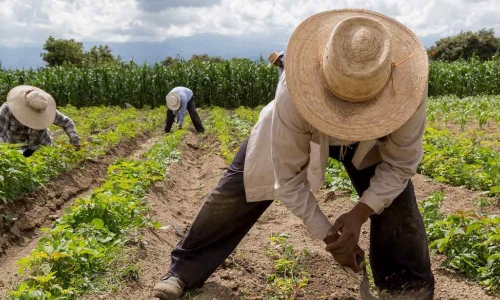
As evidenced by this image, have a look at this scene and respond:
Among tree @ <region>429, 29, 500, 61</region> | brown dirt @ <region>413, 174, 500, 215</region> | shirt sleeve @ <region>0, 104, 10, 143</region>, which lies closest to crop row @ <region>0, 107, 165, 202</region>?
shirt sleeve @ <region>0, 104, 10, 143</region>

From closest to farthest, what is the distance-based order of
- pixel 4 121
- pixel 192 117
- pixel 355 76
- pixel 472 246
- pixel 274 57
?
pixel 355 76 < pixel 472 246 < pixel 4 121 < pixel 274 57 < pixel 192 117

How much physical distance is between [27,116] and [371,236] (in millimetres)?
4334

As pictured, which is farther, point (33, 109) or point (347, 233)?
point (33, 109)

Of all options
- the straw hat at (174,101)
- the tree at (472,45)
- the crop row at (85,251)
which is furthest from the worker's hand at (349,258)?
the tree at (472,45)

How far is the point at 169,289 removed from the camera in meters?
3.09

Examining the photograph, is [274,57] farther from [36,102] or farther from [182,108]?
[182,108]

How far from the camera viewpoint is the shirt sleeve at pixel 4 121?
5870 millimetres

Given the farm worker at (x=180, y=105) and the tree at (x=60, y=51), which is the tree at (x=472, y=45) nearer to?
the tree at (x=60, y=51)

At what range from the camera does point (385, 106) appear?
6.82ft

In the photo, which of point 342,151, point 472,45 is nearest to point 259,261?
point 342,151

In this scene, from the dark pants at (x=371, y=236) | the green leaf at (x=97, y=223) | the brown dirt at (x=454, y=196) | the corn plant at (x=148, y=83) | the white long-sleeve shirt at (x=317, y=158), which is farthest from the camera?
the corn plant at (x=148, y=83)

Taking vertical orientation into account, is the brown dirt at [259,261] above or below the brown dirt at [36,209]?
above

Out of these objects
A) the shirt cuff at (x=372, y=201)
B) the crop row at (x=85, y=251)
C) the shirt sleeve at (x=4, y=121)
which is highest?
the shirt cuff at (x=372, y=201)

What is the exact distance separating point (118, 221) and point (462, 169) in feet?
12.3
